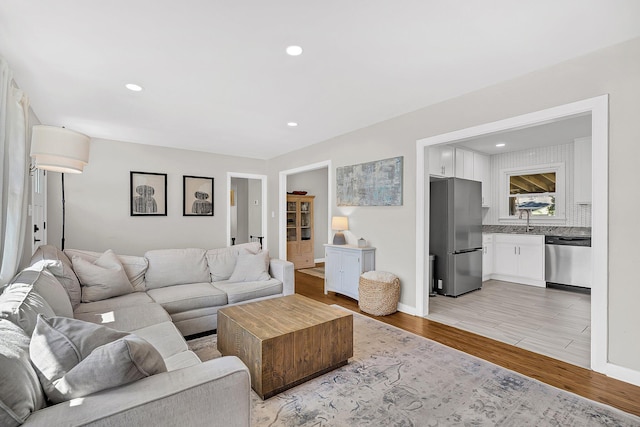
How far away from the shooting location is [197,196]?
213 inches

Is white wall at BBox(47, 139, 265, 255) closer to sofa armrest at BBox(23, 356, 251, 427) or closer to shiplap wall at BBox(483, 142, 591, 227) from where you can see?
sofa armrest at BBox(23, 356, 251, 427)

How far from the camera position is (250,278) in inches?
141

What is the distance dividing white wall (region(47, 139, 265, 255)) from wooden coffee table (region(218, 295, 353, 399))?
10.5 feet

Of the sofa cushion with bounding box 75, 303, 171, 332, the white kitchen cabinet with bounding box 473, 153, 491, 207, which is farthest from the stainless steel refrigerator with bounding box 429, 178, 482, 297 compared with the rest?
the sofa cushion with bounding box 75, 303, 171, 332

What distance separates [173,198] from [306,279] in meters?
2.84

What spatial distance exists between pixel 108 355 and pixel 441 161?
443 centimetres

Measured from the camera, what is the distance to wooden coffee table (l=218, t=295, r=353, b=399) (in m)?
1.95

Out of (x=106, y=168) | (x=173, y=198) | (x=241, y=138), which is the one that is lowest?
(x=173, y=198)

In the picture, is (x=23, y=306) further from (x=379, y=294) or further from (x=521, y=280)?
(x=521, y=280)

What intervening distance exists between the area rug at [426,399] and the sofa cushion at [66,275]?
73.2 inches

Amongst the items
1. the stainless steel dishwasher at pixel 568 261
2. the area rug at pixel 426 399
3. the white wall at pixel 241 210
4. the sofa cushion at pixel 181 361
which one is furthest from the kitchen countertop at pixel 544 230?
the sofa cushion at pixel 181 361

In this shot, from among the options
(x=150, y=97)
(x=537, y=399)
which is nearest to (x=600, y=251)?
(x=537, y=399)

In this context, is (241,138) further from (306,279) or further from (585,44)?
(585,44)

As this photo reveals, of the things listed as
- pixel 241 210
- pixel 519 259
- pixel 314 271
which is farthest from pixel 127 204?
pixel 519 259
